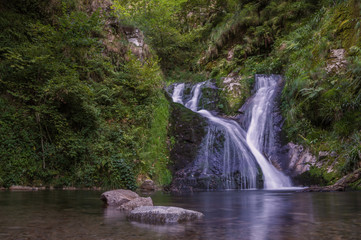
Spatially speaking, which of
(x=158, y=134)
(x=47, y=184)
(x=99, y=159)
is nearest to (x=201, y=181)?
(x=158, y=134)

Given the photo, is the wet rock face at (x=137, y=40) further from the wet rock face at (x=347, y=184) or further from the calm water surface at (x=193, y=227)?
the calm water surface at (x=193, y=227)

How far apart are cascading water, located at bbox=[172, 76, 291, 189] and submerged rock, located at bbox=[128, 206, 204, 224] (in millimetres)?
6640

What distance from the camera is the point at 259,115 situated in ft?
45.0

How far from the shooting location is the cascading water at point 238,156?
397 inches

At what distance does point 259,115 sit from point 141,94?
5.77 meters

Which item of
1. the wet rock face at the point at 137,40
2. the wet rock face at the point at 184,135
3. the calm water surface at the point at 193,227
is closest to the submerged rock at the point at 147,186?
the wet rock face at the point at 184,135

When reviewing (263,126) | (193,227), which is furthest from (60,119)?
(263,126)

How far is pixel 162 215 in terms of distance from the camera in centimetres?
326

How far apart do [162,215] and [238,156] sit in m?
8.16

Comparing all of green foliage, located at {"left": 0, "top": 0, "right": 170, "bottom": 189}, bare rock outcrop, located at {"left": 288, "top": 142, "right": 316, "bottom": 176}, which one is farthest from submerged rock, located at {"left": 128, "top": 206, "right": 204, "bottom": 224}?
bare rock outcrop, located at {"left": 288, "top": 142, "right": 316, "bottom": 176}

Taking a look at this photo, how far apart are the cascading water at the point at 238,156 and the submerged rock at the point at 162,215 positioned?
6640 mm

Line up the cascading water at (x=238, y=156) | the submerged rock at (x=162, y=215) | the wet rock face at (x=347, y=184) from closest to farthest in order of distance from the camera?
the submerged rock at (x=162, y=215), the wet rock face at (x=347, y=184), the cascading water at (x=238, y=156)

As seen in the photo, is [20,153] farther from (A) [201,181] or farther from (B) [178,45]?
(B) [178,45]

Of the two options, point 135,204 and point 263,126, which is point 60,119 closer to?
point 135,204
